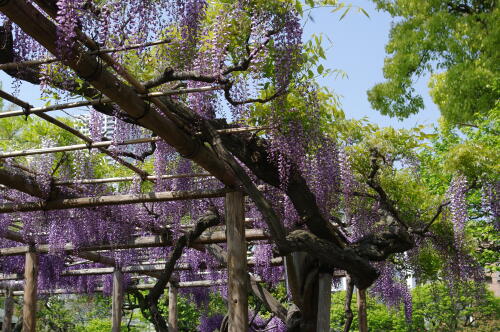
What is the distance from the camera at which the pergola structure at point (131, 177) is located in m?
3.40

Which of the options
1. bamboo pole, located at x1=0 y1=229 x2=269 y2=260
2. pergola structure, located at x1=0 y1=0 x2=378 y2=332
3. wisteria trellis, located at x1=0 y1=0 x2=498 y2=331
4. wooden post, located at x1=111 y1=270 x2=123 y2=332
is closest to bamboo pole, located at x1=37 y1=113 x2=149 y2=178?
pergola structure, located at x1=0 y1=0 x2=378 y2=332

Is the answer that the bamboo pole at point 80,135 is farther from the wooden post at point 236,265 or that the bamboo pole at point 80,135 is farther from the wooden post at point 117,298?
the wooden post at point 117,298

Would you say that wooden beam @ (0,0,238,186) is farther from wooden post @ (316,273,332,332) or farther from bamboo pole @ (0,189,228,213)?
wooden post @ (316,273,332,332)

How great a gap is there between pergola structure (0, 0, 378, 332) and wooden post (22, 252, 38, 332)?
0.04ft

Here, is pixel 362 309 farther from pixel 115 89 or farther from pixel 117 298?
pixel 115 89

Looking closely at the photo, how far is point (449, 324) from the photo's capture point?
1623 cm

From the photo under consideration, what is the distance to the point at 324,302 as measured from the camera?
249 inches

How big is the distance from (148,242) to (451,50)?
586 cm

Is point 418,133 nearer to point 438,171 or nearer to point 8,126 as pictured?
point 438,171

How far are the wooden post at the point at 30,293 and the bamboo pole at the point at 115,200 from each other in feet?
6.59

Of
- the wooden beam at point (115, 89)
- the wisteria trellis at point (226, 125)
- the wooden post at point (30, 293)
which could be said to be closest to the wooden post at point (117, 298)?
the wooden post at point (30, 293)

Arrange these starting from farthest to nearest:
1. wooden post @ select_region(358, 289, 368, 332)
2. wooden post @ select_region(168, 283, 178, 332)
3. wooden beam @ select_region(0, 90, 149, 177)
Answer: wooden post @ select_region(168, 283, 178, 332) → wooden post @ select_region(358, 289, 368, 332) → wooden beam @ select_region(0, 90, 149, 177)

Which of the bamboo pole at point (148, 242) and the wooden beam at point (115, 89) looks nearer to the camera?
the wooden beam at point (115, 89)

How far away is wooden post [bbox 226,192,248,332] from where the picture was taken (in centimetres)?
572
